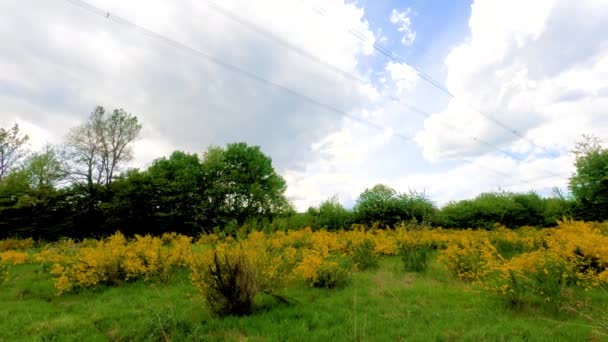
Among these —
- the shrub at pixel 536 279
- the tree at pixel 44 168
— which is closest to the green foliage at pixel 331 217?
the shrub at pixel 536 279

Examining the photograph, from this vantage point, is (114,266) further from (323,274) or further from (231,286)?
(323,274)

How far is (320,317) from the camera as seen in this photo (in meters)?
A: 4.10

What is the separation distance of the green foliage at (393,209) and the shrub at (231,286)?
38.0 ft

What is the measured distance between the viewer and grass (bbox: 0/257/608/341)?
352cm

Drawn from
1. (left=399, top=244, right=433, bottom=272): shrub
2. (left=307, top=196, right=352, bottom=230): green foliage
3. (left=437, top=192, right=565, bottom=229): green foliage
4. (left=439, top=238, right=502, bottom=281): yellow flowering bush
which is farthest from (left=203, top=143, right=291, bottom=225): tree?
(left=439, top=238, right=502, bottom=281): yellow flowering bush

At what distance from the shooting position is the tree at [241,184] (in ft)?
84.4

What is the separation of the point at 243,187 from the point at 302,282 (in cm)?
2135

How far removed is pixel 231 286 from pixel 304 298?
1.33m

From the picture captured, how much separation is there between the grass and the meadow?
0.02 m

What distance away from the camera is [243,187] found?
88.1ft

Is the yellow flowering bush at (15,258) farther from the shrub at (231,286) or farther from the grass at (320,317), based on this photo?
the shrub at (231,286)

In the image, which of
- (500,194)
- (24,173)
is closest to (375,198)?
(500,194)

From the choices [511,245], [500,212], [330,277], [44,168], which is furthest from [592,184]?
[44,168]

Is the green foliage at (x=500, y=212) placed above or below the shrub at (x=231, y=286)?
above
